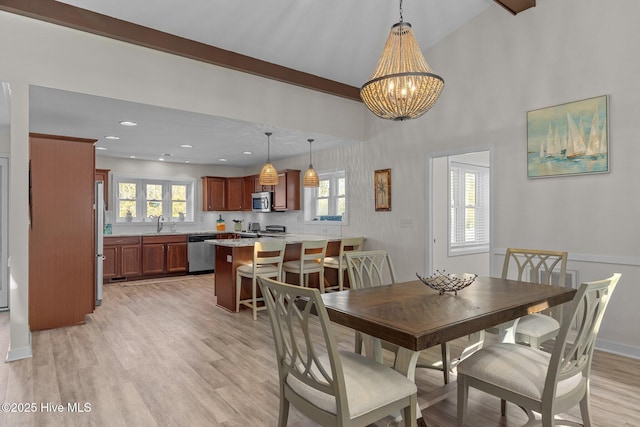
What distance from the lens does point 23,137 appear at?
3.09 meters

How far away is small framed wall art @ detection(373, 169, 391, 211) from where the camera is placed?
532cm

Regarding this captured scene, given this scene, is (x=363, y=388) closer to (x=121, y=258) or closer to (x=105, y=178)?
(x=121, y=258)

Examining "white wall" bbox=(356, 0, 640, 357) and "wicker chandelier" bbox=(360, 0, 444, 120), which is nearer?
"wicker chandelier" bbox=(360, 0, 444, 120)

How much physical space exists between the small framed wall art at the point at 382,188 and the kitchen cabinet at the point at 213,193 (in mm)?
3990

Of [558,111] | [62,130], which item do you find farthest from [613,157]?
[62,130]

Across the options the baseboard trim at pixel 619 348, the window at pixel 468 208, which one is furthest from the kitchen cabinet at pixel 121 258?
the baseboard trim at pixel 619 348

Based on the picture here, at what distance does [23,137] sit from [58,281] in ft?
5.24

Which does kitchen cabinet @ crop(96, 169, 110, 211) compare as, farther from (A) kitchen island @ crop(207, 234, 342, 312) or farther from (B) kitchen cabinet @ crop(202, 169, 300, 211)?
(A) kitchen island @ crop(207, 234, 342, 312)

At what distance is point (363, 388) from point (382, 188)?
404cm

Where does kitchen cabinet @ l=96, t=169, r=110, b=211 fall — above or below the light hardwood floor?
above

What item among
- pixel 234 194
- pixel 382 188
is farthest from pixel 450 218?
pixel 234 194

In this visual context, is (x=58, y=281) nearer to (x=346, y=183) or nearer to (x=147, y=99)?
(x=147, y=99)

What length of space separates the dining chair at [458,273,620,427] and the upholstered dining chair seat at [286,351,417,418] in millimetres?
402

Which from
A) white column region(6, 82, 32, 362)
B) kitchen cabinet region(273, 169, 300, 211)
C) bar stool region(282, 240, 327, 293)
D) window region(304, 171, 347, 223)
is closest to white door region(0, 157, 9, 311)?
white column region(6, 82, 32, 362)
